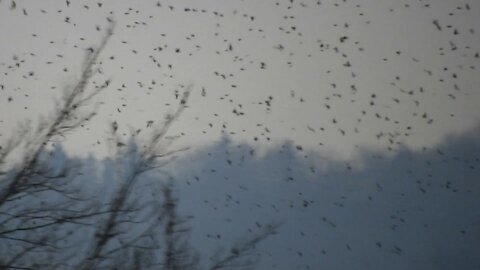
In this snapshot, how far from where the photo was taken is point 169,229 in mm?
6855

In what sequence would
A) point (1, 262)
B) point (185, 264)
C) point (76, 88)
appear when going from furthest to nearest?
point (185, 264) → point (1, 262) → point (76, 88)

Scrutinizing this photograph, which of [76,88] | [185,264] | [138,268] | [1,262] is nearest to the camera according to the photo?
[76,88]

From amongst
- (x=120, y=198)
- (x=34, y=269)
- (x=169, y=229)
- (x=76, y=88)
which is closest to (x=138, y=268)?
(x=169, y=229)

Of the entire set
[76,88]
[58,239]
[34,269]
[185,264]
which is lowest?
[185,264]

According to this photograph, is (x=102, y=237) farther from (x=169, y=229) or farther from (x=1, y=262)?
(x=169, y=229)

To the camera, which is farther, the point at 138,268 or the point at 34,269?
the point at 138,268

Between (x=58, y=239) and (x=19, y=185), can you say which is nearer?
(x=19, y=185)

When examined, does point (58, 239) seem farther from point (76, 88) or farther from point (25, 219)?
point (76, 88)

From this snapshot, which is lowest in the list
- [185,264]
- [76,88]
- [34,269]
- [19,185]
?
[185,264]

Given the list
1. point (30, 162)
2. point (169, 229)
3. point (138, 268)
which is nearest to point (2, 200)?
point (30, 162)

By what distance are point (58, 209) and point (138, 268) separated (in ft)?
6.79

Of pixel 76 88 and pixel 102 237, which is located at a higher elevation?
pixel 76 88

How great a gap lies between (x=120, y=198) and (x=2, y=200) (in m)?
1.05

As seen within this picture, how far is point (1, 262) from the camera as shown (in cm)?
387
